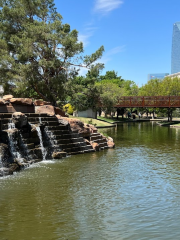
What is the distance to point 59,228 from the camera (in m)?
8.44

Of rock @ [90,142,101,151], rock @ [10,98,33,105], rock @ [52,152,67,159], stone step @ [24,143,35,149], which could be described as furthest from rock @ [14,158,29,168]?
rock @ [90,142,101,151]

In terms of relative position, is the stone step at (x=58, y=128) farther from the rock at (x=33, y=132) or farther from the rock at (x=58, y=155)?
the rock at (x=58, y=155)

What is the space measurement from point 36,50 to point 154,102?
4178cm

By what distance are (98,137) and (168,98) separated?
148 ft

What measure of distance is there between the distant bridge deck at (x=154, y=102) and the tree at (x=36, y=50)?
110 ft

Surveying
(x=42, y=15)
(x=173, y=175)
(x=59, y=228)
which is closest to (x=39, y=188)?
(x=59, y=228)

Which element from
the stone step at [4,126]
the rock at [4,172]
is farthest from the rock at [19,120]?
the rock at [4,172]

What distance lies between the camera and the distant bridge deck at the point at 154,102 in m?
65.0

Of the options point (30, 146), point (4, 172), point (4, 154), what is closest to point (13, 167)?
point (4, 172)

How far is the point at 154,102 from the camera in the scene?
66688 millimetres

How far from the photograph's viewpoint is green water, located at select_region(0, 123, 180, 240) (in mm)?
8254

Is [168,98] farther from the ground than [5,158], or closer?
farther from the ground

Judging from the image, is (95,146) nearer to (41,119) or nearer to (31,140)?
(41,119)

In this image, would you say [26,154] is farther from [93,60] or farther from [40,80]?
[93,60]
